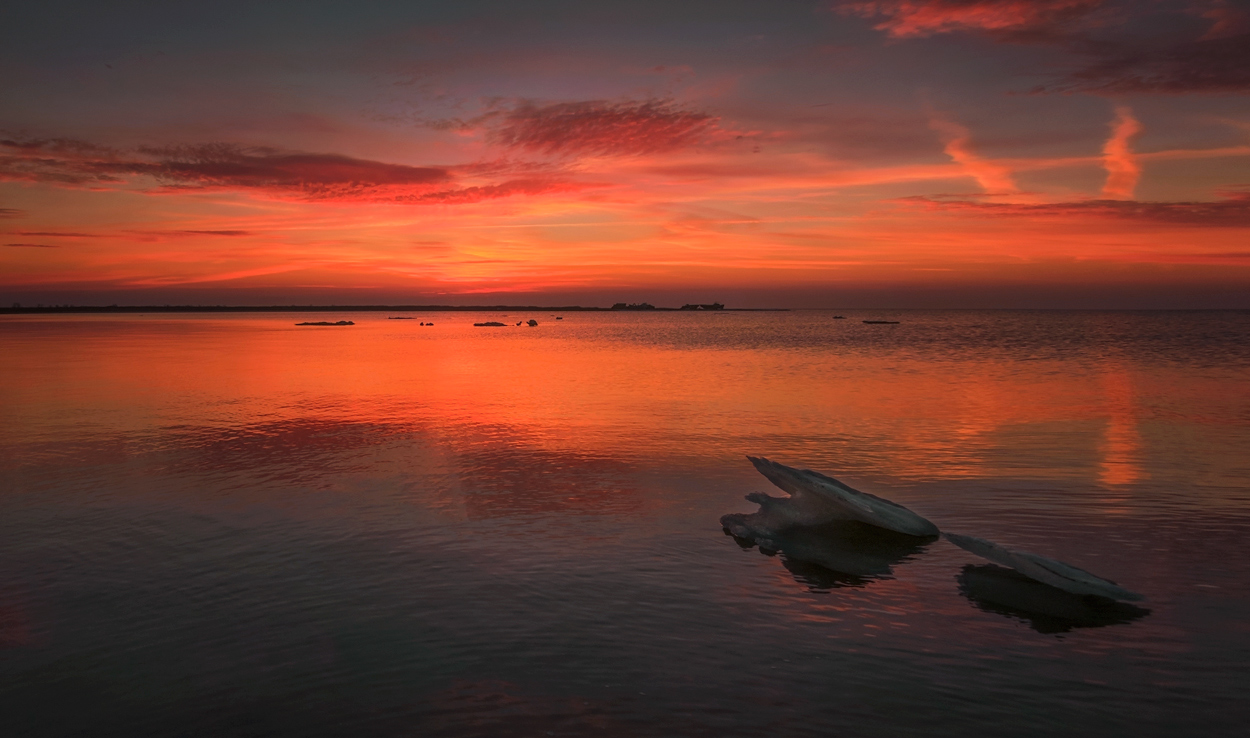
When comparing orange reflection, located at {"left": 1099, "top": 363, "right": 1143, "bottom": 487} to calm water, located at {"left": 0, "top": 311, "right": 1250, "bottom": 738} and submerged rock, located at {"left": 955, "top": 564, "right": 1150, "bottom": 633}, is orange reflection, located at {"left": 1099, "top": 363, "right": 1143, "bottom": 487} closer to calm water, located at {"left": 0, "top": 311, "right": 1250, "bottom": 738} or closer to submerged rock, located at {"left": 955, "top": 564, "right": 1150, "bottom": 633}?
calm water, located at {"left": 0, "top": 311, "right": 1250, "bottom": 738}

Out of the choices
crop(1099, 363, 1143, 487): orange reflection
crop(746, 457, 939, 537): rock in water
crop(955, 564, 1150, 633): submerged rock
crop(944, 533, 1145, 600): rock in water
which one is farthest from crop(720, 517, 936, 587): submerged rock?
→ crop(1099, 363, 1143, 487): orange reflection

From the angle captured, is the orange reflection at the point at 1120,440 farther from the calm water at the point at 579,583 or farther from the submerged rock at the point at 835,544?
the submerged rock at the point at 835,544

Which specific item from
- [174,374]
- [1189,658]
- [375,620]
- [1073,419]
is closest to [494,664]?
[375,620]

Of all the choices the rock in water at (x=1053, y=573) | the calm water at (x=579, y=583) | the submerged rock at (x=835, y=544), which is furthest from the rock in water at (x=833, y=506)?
the rock in water at (x=1053, y=573)

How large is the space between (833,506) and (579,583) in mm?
4729

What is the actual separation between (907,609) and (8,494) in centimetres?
1624

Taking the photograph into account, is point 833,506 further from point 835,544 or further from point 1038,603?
point 1038,603

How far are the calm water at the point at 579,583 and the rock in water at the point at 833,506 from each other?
0.55 meters

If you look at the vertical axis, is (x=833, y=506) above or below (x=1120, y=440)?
above

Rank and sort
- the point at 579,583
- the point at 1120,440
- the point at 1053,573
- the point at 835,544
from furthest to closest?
the point at 1120,440, the point at 835,544, the point at 579,583, the point at 1053,573

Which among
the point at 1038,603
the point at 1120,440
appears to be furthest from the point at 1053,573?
the point at 1120,440

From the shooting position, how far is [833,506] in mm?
12695

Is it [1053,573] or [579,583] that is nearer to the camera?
[1053,573]

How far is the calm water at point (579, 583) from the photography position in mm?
7203
